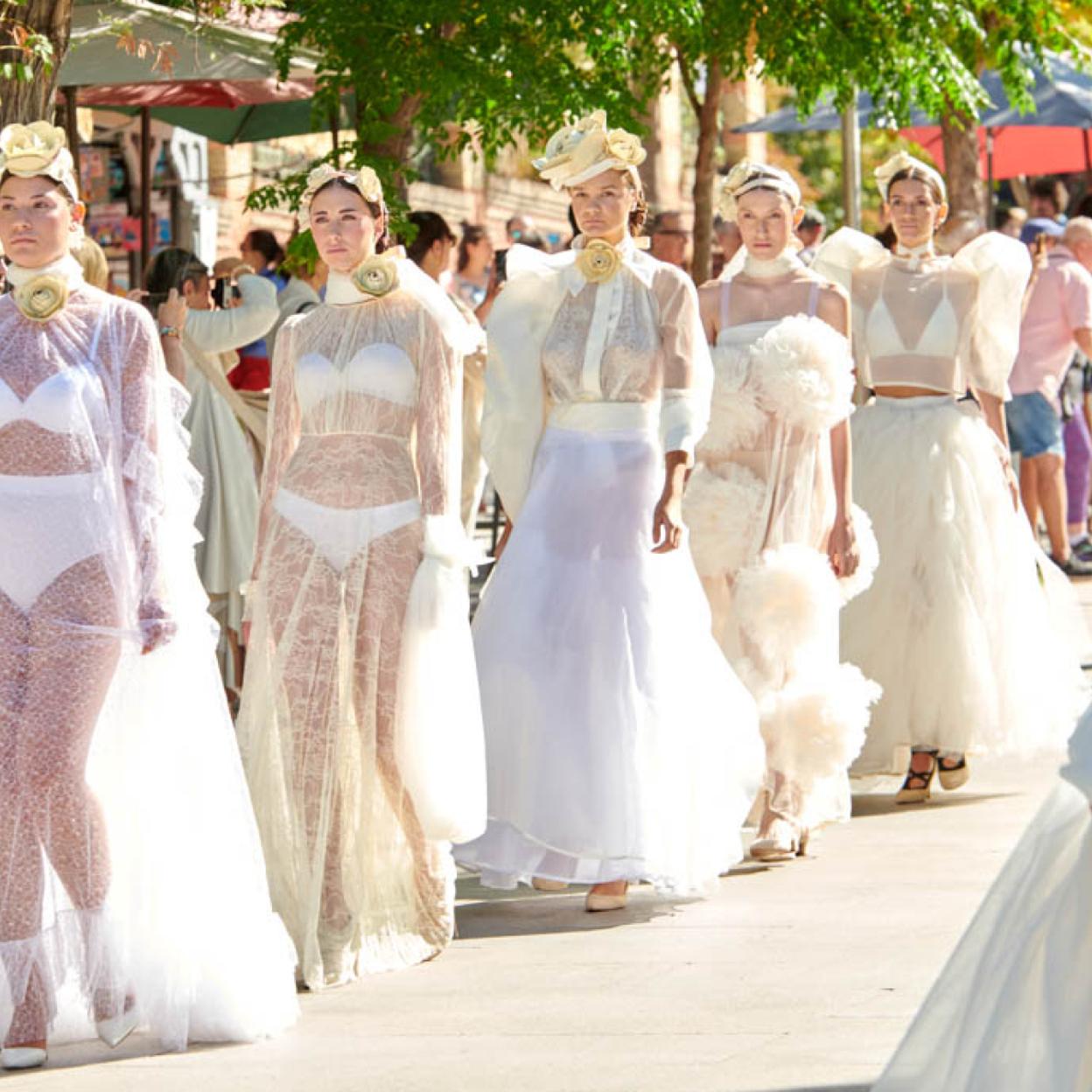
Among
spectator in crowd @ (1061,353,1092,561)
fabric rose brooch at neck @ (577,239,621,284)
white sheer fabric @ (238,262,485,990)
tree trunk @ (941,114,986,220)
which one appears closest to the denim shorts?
spectator in crowd @ (1061,353,1092,561)

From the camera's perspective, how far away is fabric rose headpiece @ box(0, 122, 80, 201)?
22.3 ft

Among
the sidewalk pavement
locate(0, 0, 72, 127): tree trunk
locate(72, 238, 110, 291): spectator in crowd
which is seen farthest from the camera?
locate(0, 0, 72, 127): tree trunk

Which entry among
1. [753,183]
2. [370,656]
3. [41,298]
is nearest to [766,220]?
[753,183]

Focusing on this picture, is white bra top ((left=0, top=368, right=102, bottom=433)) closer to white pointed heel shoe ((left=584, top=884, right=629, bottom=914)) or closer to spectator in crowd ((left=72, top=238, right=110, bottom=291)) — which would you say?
spectator in crowd ((left=72, top=238, right=110, bottom=291))

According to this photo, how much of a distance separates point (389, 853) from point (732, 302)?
113 inches

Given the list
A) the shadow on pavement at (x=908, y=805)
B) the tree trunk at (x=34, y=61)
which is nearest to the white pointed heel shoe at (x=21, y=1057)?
the tree trunk at (x=34, y=61)

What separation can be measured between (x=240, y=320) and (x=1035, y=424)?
7.57 metres

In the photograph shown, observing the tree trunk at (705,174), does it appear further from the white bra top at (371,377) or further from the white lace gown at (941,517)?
the white bra top at (371,377)

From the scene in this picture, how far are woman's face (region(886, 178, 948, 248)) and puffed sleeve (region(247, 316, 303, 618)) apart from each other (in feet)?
11.5

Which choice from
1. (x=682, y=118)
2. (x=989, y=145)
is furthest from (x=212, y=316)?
(x=682, y=118)

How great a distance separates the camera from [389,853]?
7758 mm

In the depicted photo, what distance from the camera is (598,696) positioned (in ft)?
28.0

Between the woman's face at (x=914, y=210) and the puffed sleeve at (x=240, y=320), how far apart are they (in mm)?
2651

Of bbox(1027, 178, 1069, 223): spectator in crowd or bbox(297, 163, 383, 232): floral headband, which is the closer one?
bbox(297, 163, 383, 232): floral headband
